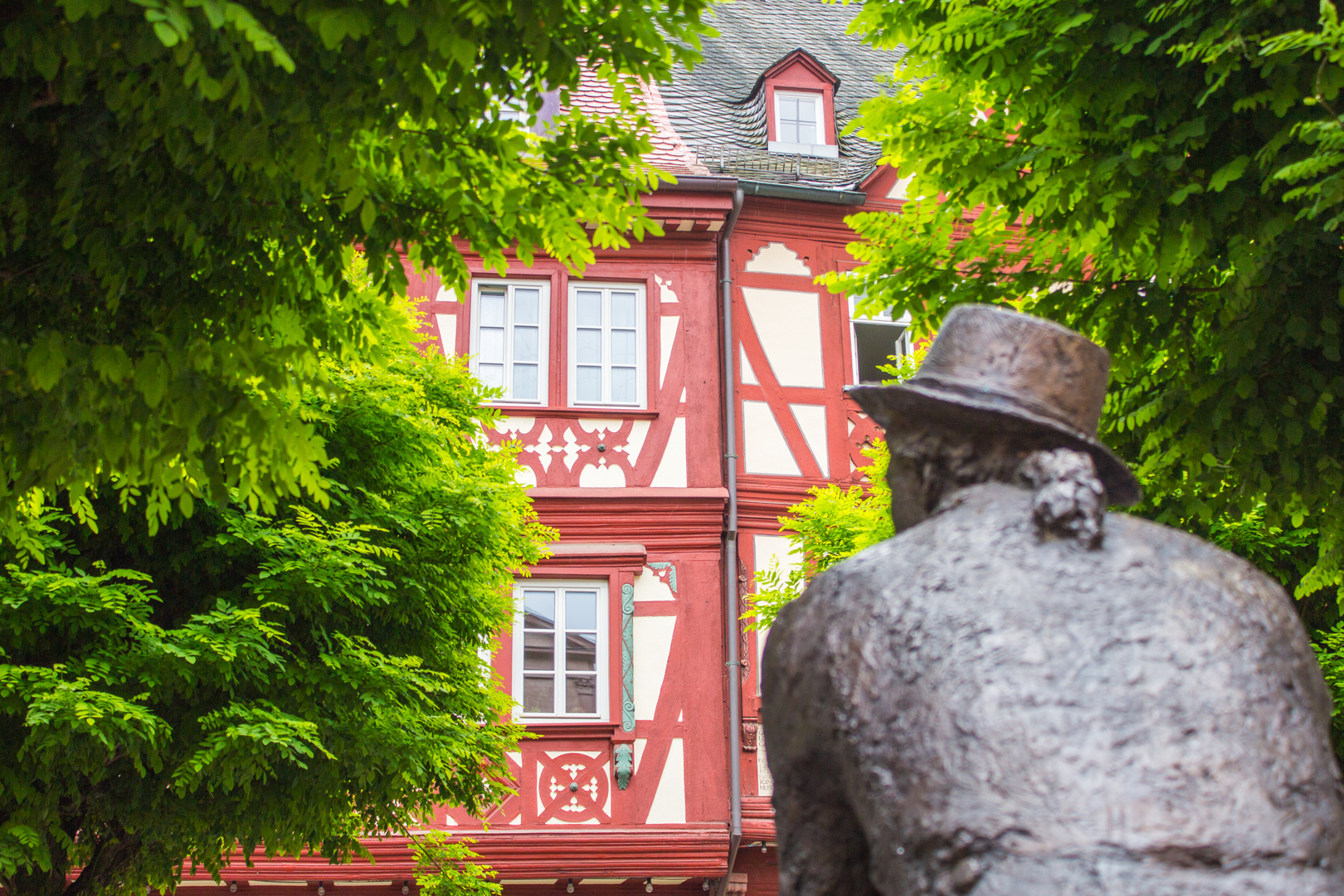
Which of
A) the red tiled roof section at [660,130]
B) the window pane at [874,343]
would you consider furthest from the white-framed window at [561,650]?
the red tiled roof section at [660,130]

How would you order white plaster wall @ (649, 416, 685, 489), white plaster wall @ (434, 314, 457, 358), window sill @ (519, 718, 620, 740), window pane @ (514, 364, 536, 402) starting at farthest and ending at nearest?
white plaster wall @ (434, 314, 457, 358) → window pane @ (514, 364, 536, 402) → white plaster wall @ (649, 416, 685, 489) → window sill @ (519, 718, 620, 740)

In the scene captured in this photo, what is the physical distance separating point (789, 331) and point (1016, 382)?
13195 millimetres

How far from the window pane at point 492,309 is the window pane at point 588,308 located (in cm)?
76

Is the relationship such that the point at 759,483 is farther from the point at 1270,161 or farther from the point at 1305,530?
the point at 1270,161

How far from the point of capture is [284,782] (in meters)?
7.94

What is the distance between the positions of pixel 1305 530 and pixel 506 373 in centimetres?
771

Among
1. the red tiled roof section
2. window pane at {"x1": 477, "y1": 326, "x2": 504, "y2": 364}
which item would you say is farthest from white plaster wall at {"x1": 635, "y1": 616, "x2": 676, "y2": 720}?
the red tiled roof section

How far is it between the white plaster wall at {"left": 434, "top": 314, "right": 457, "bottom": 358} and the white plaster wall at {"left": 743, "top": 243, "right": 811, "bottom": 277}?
3198 mm

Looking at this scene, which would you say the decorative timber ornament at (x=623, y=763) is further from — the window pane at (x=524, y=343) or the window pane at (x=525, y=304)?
the window pane at (x=525, y=304)

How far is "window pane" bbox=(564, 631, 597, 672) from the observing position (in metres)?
13.8

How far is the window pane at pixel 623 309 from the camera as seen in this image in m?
15.1

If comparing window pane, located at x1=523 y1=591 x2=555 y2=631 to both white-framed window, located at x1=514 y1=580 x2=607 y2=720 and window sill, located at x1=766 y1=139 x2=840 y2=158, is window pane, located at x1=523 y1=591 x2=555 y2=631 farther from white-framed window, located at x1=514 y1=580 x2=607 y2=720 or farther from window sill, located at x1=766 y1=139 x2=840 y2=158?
window sill, located at x1=766 y1=139 x2=840 y2=158

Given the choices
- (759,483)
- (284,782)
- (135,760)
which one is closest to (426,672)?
(284,782)

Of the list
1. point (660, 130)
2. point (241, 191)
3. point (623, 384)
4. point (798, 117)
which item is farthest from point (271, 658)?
point (798, 117)
